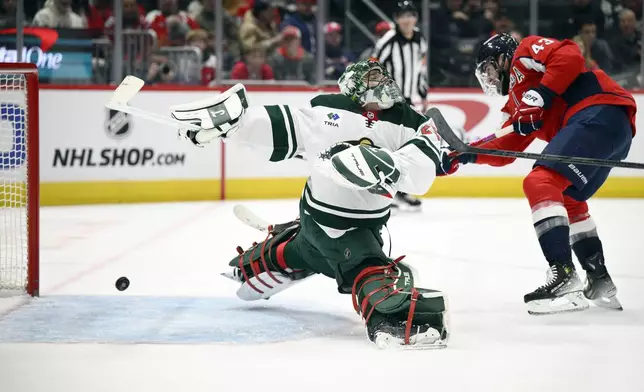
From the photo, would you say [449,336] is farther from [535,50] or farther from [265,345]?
[535,50]

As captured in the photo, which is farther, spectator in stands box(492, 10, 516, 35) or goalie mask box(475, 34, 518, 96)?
spectator in stands box(492, 10, 516, 35)

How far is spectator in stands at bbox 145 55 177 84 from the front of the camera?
7723mm

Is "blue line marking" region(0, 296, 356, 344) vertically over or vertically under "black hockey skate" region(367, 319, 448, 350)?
under

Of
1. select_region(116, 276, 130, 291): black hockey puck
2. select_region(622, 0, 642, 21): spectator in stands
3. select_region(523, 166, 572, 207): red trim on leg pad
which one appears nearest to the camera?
select_region(523, 166, 572, 207): red trim on leg pad

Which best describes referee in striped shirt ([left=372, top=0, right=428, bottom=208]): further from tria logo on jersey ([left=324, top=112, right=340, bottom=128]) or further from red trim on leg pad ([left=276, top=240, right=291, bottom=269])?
tria logo on jersey ([left=324, top=112, right=340, bottom=128])

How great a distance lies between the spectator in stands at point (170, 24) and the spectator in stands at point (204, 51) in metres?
0.06

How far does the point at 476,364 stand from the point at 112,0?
17.7 ft

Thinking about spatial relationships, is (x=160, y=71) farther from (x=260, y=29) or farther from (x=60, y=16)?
(x=260, y=29)

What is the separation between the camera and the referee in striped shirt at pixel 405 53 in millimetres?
7227

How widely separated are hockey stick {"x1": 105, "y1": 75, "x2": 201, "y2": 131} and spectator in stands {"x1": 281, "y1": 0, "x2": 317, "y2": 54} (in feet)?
16.4

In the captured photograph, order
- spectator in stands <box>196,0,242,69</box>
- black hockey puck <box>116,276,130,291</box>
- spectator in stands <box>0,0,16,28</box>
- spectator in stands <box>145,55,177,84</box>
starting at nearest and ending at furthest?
black hockey puck <box>116,276,130,291</box> < spectator in stands <box>0,0,16,28</box> < spectator in stands <box>145,55,177,84</box> < spectator in stands <box>196,0,242,69</box>

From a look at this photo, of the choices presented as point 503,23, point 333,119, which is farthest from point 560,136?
point 503,23

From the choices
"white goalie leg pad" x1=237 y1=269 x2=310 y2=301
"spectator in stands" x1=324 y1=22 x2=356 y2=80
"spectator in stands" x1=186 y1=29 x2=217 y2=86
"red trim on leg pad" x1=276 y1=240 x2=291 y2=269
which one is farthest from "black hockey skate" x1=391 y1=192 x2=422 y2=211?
"red trim on leg pad" x1=276 y1=240 x2=291 y2=269

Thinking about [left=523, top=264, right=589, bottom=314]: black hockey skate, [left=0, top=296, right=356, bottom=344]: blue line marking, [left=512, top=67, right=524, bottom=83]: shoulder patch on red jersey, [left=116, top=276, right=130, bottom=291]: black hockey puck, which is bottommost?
[left=116, top=276, right=130, bottom=291]: black hockey puck
